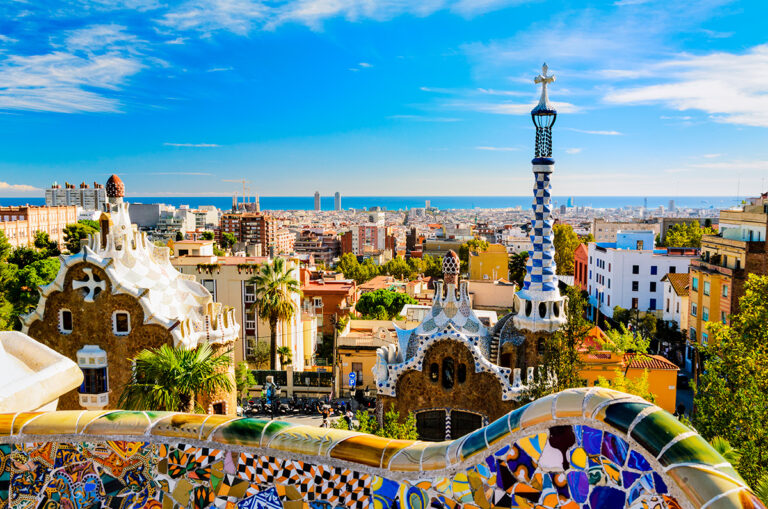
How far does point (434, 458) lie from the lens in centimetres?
420

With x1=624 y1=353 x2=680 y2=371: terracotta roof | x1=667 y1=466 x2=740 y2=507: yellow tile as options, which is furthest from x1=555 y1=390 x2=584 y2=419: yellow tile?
x1=624 y1=353 x2=680 y2=371: terracotta roof

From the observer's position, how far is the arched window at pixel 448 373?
18.5m

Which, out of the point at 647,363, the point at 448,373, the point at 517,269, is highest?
the point at 448,373

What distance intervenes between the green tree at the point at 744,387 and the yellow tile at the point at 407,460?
35.2 feet

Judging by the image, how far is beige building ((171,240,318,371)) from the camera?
1460 inches

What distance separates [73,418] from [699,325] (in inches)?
1624

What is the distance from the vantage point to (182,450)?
4.57m

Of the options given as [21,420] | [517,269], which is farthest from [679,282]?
[21,420]

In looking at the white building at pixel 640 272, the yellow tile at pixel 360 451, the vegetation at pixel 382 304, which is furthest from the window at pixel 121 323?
the white building at pixel 640 272

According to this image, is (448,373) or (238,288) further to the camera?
(238,288)

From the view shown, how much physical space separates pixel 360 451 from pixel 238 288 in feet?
112

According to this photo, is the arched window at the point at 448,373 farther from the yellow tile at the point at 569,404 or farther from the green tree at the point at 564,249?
the green tree at the point at 564,249

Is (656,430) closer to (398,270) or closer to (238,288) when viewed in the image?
(238,288)

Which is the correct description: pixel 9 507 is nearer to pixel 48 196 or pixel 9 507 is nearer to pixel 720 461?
pixel 720 461
